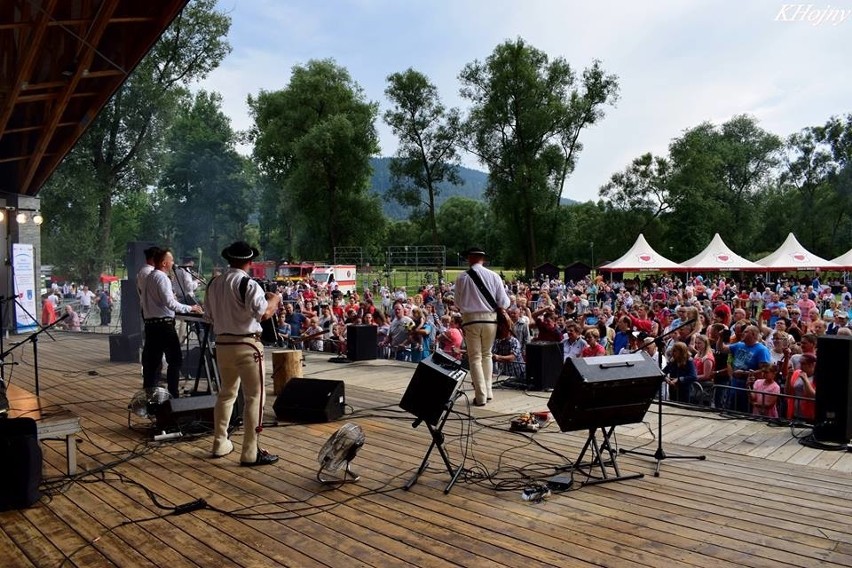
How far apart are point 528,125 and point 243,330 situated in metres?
33.7

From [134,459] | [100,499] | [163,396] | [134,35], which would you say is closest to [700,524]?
[100,499]

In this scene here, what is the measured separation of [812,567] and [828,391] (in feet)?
8.27

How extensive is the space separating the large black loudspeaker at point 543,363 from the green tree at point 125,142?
26562mm

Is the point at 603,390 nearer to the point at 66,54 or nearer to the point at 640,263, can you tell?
the point at 66,54

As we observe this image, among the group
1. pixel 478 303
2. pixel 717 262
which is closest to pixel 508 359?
pixel 478 303

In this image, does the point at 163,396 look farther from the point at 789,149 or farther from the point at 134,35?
the point at 789,149

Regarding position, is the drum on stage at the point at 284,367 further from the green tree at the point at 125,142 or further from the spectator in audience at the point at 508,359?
the green tree at the point at 125,142

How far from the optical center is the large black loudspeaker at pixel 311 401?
6.16 meters

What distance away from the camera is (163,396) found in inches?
230

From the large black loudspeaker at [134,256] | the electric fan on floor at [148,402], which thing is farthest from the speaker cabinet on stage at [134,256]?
the electric fan on floor at [148,402]

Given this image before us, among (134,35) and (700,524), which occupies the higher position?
(134,35)

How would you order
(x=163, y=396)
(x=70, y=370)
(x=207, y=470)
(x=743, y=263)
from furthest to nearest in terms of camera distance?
(x=743, y=263) → (x=70, y=370) → (x=163, y=396) → (x=207, y=470)

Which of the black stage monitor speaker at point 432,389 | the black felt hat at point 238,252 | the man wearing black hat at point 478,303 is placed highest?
the black felt hat at point 238,252

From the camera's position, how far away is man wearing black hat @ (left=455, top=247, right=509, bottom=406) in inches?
253
